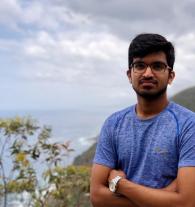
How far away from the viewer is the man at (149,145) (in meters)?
3.14

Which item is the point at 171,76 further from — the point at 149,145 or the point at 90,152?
the point at 90,152

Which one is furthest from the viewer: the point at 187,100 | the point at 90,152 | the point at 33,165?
the point at 187,100

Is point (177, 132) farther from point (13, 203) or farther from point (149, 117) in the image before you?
point (13, 203)

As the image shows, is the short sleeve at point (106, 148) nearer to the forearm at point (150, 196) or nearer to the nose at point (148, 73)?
the forearm at point (150, 196)

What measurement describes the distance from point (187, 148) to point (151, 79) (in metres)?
0.49

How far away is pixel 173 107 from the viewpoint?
3348mm

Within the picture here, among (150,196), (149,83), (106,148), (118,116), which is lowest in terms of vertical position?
(150,196)

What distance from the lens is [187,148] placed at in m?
3.15

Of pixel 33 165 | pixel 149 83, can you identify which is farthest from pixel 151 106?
pixel 33 165

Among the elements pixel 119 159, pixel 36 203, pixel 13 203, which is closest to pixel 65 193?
pixel 36 203

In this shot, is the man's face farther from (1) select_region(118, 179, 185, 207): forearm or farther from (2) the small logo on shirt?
(1) select_region(118, 179, 185, 207): forearm

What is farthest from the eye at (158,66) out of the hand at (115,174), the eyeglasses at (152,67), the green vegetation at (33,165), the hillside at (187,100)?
the hillside at (187,100)

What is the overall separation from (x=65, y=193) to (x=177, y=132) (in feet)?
11.8

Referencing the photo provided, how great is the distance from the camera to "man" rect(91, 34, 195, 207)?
10.3ft
